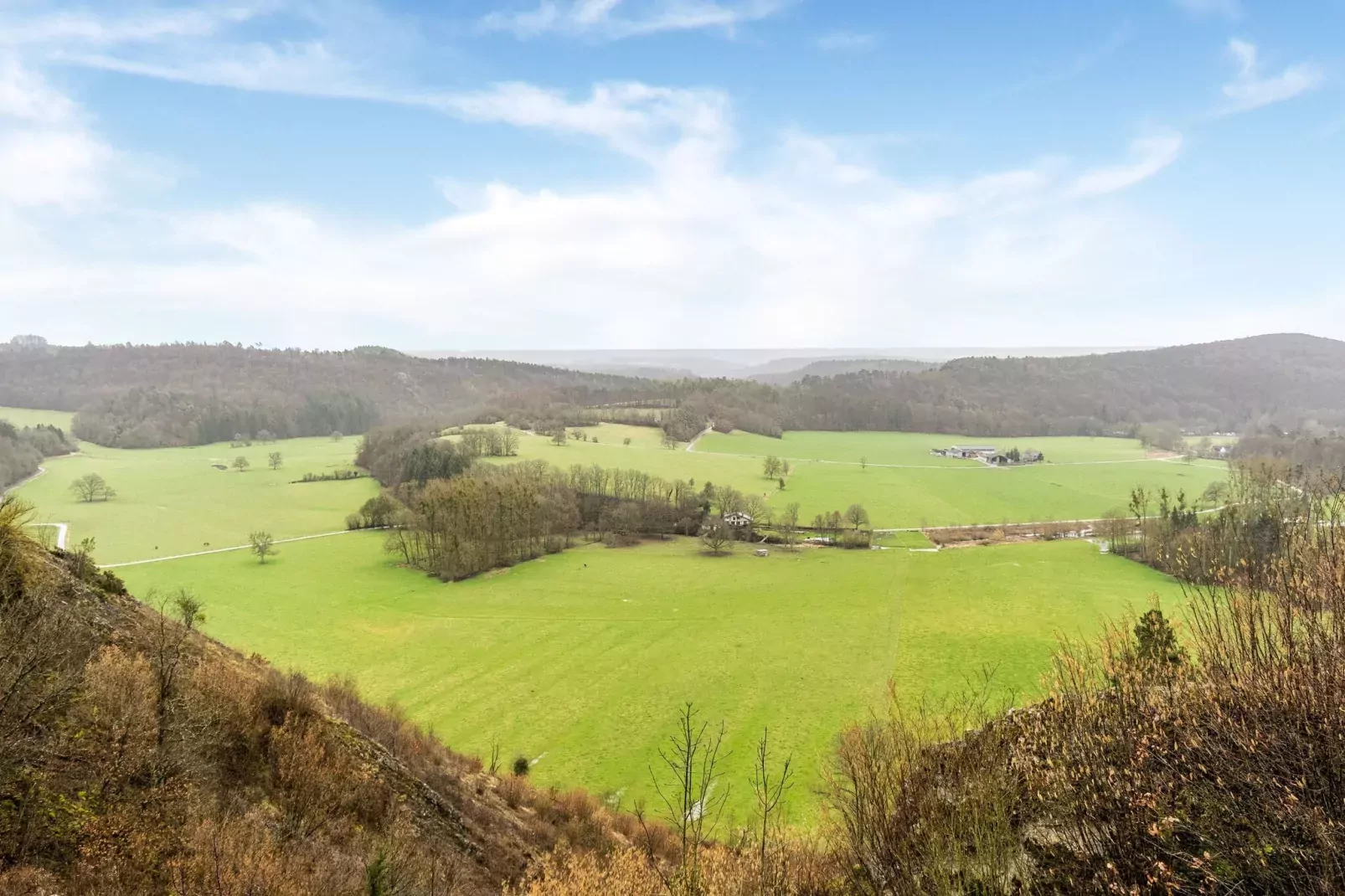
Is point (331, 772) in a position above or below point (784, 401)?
below

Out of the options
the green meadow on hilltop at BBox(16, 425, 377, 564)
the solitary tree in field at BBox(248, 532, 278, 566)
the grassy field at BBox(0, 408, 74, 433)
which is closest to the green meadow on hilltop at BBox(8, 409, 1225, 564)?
the green meadow on hilltop at BBox(16, 425, 377, 564)

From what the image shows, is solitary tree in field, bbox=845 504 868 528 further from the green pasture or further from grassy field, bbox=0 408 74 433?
grassy field, bbox=0 408 74 433

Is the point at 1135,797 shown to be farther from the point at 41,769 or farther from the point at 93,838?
the point at 41,769

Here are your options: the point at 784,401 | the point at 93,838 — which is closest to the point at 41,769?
the point at 93,838

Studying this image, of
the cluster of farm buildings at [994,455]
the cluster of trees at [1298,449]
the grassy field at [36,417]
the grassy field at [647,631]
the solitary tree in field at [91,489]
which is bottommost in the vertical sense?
the grassy field at [647,631]

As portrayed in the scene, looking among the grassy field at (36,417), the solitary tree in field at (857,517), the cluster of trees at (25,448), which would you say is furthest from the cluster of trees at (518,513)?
the grassy field at (36,417)

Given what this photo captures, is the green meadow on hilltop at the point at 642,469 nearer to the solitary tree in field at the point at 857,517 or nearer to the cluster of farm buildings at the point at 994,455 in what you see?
the solitary tree in field at the point at 857,517

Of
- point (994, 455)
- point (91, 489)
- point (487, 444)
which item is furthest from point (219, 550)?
point (994, 455)
